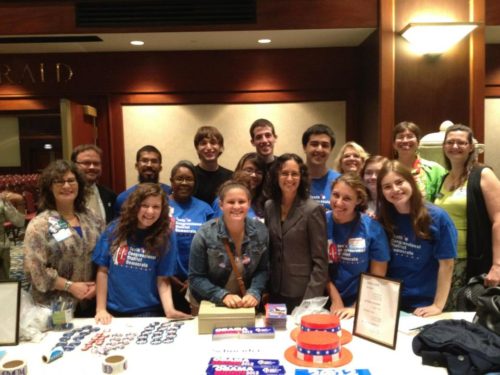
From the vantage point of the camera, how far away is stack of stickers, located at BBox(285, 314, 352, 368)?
1683 millimetres

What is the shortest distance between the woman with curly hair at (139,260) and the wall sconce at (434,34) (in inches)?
98.0

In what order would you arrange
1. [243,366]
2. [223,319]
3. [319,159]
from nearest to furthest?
[243,366] < [223,319] < [319,159]

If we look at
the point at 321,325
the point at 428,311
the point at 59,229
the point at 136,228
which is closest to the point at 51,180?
the point at 59,229

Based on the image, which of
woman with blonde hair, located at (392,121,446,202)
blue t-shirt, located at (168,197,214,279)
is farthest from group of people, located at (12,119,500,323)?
woman with blonde hair, located at (392,121,446,202)

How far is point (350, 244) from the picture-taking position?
2.35m

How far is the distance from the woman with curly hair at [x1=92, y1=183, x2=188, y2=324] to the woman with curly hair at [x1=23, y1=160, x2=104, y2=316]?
0.50ft

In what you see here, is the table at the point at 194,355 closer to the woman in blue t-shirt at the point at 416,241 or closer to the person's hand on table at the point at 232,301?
the person's hand on table at the point at 232,301

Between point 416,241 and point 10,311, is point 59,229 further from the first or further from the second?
point 416,241

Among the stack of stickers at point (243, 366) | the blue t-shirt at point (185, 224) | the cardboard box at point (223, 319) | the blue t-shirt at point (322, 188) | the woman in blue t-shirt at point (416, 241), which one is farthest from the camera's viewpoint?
the blue t-shirt at point (322, 188)

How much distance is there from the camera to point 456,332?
5.40ft

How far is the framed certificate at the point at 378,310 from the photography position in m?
1.77

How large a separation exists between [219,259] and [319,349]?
73 cm

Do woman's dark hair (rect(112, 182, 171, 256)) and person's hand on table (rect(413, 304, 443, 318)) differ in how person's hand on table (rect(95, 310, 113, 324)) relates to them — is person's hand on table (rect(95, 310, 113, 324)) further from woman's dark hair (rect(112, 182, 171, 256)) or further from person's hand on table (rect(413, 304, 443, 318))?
→ person's hand on table (rect(413, 304, 443, 318))

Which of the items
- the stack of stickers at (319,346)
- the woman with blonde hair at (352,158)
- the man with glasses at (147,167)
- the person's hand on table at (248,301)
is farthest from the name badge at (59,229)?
the woman with blonde hair at (352,158)
